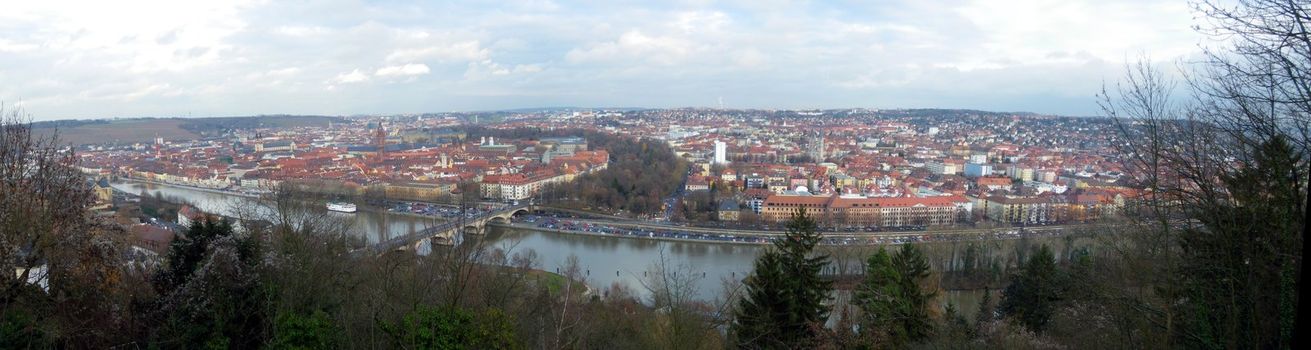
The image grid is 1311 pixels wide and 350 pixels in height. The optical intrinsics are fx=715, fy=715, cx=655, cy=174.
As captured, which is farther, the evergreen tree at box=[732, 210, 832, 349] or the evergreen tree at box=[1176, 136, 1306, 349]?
the evergreen tree at box=[732, 210, 832, 349]

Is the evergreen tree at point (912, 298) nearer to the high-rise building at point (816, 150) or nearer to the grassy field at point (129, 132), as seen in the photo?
the high-rise building at point (816, 150)

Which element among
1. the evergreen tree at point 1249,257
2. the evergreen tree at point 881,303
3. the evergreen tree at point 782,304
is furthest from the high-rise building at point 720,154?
the evergreen tree at point 1249,257

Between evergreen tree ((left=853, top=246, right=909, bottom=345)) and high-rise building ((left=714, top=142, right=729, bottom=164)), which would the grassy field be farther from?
evergreen tree ((left=853, top=246, right=909, bottom=345))

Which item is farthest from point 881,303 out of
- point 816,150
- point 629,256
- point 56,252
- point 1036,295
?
point 816,150

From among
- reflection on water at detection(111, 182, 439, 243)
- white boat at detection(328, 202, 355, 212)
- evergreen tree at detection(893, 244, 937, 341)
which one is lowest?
reflection on water at detection(111, 182, 439, 243)

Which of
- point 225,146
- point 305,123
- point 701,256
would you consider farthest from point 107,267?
point 305,123

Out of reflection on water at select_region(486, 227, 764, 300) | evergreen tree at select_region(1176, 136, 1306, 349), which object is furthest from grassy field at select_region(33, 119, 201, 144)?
evergreen tree at select_region(1176, 136, 1306, 349)

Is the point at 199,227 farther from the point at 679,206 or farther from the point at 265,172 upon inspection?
the point at 265,172
